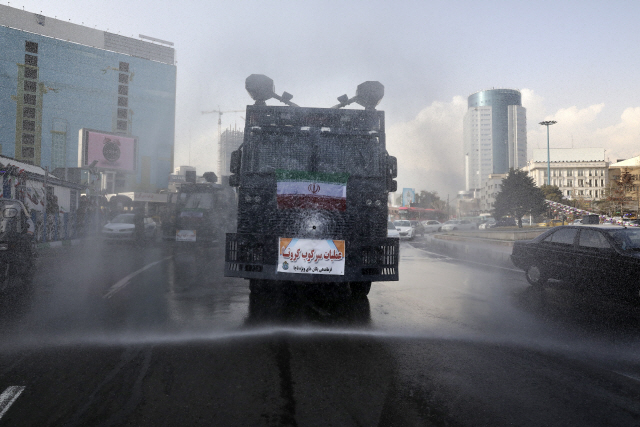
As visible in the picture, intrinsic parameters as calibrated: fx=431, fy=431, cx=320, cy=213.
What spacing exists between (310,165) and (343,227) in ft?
3.33

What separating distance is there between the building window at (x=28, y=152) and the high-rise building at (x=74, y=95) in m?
0.12

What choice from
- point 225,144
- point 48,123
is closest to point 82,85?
point 48,123

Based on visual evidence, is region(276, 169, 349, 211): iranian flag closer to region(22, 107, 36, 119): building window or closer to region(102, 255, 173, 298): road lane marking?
region(102, 255, 173, 298): road lane marking

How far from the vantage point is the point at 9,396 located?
313 centimetres

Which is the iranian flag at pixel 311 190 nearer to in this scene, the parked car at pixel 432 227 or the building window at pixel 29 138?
the parked car at pixel 432 227

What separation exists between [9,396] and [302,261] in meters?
3.41

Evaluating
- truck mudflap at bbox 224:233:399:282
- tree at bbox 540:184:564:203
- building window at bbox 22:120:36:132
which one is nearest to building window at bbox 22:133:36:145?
building window at bbox 22:120:36:132

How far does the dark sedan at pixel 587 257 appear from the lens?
6.55 m

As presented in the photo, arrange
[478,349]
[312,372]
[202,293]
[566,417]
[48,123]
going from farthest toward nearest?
→ [48,123] < [202,293] < [478,349] < [312,372] < [566,417]

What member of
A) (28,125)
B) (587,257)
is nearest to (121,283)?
(587,257)

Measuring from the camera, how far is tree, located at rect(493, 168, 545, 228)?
4860 centimetres

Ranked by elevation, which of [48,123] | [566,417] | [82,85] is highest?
[82,85]

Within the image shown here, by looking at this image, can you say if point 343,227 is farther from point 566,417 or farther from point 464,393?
point 566,417

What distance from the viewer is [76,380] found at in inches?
136
